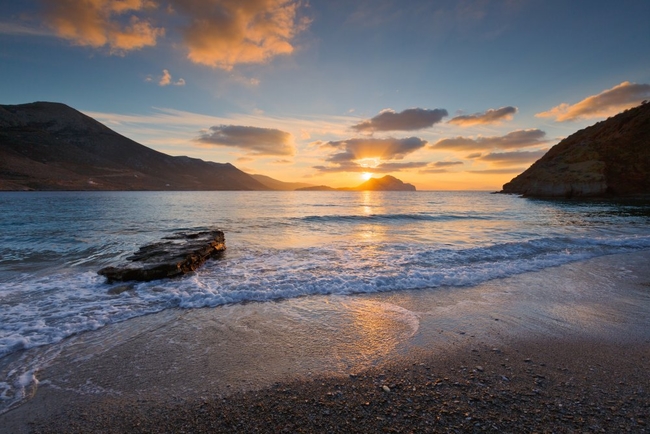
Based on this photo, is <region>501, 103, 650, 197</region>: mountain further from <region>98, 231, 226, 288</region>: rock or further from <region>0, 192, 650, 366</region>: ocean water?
<region>98, 231, 226, 288</region>: rock

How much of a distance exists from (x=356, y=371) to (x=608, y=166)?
88.3 m

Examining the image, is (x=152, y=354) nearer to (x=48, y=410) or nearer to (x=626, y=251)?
(x=48, y=410)

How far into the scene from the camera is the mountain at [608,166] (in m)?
61.6

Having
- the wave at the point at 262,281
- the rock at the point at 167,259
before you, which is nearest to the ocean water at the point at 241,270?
the wave at the point at 262,281

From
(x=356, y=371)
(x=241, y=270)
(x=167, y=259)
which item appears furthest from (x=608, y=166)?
(x=167, y=259)

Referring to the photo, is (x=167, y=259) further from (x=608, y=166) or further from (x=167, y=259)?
(x=608, y=166)

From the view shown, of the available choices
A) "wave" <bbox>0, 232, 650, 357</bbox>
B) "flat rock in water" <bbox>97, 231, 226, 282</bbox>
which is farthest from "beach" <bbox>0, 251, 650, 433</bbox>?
"flat rock in water" <bbox>97, 231, 226, 282</bbox>

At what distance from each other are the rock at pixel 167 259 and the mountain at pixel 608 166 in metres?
82.2

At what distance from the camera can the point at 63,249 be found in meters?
14.9

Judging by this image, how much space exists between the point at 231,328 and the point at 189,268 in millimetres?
5823

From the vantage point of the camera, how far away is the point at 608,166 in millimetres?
63844

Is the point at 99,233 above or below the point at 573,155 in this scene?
below

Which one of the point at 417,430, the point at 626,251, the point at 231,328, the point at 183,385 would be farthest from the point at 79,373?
the point at 626,251

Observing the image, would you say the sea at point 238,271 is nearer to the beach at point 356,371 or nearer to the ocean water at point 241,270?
the ocean water at point 241,270
